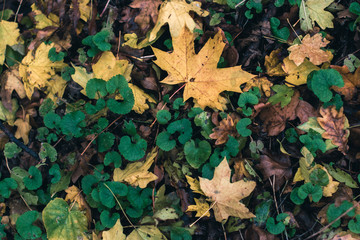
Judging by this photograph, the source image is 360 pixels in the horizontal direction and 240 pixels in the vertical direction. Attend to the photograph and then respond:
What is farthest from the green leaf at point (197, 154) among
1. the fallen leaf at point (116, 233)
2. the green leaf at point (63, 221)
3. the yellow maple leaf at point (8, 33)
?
the yellow maple leaf at point (8, 33)

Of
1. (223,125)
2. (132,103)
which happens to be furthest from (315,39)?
(132,103)

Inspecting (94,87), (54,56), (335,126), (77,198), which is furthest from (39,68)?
(335,126)

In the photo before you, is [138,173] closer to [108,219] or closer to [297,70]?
[108,219]

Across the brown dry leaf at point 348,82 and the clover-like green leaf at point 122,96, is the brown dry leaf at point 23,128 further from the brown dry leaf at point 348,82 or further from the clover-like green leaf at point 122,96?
the brown dry leaf at point 348,82

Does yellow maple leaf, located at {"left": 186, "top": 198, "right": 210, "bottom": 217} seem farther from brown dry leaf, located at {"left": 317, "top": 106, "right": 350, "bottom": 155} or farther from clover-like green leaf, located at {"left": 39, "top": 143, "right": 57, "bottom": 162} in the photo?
clover-like green leaf, located at {"left": 39, "top": 143, "right": 57, "bottom": 162}

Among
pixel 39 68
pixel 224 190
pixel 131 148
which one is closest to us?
pixel 224 190
